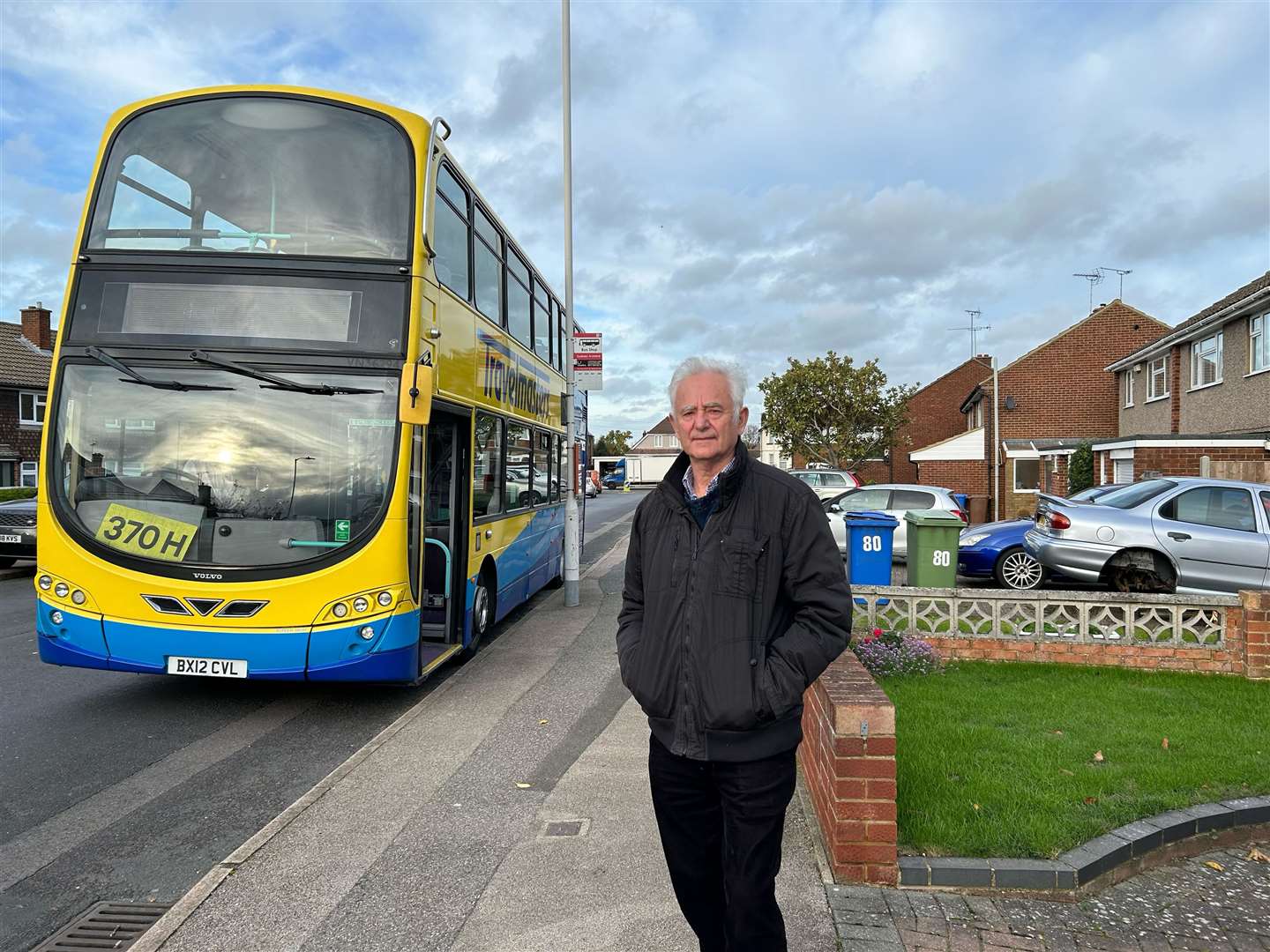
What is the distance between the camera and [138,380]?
6.02 m

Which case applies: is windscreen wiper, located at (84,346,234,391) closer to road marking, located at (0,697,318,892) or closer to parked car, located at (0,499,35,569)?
road marking, located at (0,697,318,892)

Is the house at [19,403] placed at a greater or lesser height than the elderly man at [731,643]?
greater

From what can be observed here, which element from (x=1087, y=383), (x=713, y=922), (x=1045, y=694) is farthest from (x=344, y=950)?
(x=1087, y=383)

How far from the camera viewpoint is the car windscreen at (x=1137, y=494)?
10547mm

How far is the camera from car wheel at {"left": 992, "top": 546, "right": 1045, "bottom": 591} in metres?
12.7

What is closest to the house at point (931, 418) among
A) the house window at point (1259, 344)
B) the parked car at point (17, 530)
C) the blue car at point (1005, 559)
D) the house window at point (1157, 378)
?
the house window at point (1157, 378)

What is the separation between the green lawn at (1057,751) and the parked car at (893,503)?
28.9 feet

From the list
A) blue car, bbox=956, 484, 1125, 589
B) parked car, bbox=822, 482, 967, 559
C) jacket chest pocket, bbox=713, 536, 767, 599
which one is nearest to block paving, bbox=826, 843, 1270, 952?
jacket chest pocket, bbox=713, 536, 767, 599

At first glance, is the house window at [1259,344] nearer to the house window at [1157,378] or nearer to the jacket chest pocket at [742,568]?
the house window at [1157,378]

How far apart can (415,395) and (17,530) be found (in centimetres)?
1163

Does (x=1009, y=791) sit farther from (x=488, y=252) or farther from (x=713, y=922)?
(x=488, y=252)

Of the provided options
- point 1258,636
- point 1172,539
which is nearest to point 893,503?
point 1172,539

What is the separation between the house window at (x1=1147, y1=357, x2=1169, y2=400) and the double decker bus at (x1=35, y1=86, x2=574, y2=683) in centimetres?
2599

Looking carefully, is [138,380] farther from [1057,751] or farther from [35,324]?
[35,324]
